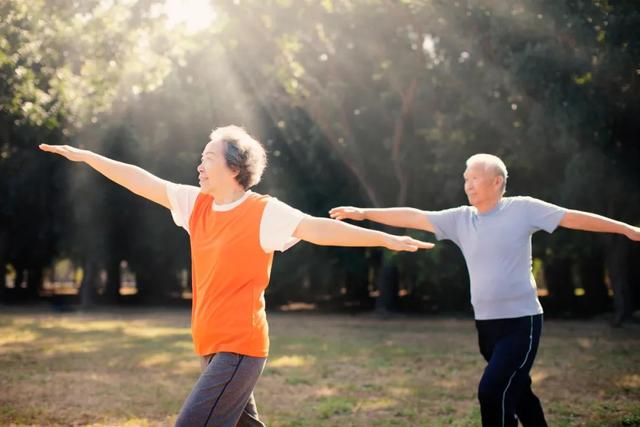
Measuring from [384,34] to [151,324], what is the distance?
12893 millimetres

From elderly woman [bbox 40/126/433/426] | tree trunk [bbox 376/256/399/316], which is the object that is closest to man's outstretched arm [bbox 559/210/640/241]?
elderly woman [bbox 40/126/433/426]

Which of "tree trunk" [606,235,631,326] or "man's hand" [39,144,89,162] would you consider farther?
"tree trunk" [606,235,631,326]

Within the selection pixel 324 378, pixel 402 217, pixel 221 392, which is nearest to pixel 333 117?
pixel 324 378

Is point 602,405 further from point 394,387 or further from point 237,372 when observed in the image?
point 237,372

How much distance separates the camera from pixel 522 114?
2195 centimetres

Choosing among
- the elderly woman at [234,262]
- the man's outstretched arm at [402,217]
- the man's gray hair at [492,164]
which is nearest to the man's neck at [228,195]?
the elderly woman at [234,262]

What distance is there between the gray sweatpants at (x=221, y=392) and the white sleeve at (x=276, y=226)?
638mm

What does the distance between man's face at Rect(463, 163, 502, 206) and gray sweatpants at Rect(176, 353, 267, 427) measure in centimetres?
226

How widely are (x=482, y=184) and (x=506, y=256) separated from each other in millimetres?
559

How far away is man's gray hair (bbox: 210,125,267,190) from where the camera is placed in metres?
4.12

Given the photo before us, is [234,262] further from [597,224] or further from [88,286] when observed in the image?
[88,286]

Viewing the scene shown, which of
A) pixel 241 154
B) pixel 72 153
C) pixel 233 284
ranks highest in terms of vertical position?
pixel 72 153

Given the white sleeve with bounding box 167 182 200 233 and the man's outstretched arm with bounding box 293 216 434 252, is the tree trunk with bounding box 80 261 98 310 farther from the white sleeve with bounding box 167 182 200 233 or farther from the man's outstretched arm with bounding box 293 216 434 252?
the man's outstretched arm with bounding box 293 216 434 252

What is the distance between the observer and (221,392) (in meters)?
3.86
